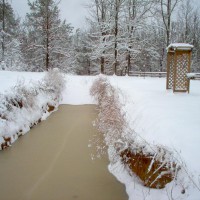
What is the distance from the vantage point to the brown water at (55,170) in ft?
16.1

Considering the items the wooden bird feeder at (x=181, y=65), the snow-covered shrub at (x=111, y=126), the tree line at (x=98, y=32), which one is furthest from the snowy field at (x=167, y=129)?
the tree line at (x=98, y=32)

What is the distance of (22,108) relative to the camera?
29.4 feet

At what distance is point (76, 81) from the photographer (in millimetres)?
17328

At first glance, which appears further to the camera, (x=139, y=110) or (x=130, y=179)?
(x=139, y=110)

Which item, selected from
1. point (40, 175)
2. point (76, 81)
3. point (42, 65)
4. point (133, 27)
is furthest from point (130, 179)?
point (42, 65)

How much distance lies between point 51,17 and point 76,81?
10.2 m

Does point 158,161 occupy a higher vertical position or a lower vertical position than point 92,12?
lower

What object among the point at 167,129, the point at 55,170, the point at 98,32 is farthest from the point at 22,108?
the point at 98,32

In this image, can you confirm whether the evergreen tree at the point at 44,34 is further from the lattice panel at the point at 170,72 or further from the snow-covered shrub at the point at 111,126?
the snow-covered shrub at the point at 111,126

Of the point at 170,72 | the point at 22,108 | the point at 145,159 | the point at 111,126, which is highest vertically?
the point at 170,72

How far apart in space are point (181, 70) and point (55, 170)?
6.76 metres

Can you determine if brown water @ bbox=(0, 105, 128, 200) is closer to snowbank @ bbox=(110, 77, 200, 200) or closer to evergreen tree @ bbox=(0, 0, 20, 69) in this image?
snowbank @ bbox=(110, 77, 200, 200)

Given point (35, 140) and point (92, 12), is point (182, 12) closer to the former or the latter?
point (92, 12)

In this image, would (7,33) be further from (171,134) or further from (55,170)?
(171,134)
